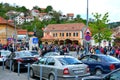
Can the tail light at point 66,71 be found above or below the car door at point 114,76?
below

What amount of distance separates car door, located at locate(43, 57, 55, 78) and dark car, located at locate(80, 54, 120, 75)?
3051 mm

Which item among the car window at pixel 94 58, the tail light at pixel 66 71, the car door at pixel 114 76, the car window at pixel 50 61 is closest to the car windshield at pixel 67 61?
the car window at pixel 50 61

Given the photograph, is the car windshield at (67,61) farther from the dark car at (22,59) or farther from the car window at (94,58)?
the dark car at (22,59)

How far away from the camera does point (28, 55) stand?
2130 cm

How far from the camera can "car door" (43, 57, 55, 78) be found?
14992 millimetres

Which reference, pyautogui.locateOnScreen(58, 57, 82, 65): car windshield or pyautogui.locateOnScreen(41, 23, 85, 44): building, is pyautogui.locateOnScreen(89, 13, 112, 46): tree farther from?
pyautogui.locateOnScreen(58, 57, 82, 65): car windshield

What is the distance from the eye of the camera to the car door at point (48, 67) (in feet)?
49.2

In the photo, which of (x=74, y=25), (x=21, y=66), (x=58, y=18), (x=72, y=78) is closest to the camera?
(x=72, y=78)

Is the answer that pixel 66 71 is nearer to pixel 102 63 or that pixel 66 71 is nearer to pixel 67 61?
pixel 67 61

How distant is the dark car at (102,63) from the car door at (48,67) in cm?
305

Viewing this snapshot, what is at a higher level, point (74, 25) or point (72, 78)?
point (74, 25)

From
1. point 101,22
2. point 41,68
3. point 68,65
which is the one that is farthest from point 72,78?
point 101,22

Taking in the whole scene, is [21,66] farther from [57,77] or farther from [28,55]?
[57,77]

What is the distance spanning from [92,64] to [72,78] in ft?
12.7
